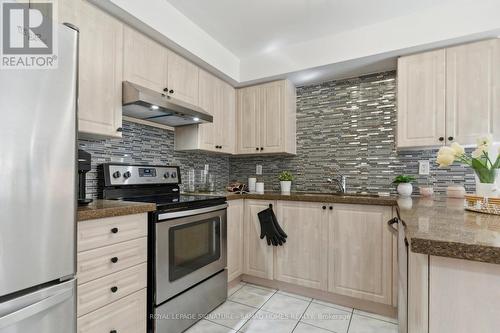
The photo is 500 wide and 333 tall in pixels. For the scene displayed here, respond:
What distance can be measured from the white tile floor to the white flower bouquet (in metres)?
1.25

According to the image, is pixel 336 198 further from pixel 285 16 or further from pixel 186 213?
pixel 285 16

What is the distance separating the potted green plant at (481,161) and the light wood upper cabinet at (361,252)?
2.21 ft

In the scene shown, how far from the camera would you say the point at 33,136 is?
0.92m

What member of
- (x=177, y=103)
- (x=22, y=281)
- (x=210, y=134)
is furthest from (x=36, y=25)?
(x=210, y=134)

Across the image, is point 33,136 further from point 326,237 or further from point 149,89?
point 326,237

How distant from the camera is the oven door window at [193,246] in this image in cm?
170

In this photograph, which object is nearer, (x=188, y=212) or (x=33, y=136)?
(x=33, y=136)

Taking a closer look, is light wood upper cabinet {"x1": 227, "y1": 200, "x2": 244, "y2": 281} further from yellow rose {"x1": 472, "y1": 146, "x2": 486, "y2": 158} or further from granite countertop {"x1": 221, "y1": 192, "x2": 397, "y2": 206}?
yellow rose {"x1": 472, "y1": 146, "x2": 486, "y2": 158}

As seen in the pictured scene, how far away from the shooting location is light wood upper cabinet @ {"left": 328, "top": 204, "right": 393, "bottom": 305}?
1.99m

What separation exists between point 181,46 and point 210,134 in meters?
0.86

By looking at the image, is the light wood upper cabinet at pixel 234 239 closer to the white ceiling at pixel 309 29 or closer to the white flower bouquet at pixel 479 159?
the white ceiling at pixel 309 29

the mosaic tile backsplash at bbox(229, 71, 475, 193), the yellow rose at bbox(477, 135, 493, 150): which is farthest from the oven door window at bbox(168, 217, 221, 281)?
the yellow rose at bbox(477, 135, 493, 150)

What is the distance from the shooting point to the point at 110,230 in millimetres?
1338

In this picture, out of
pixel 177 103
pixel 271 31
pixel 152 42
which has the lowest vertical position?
pixel 177 103
